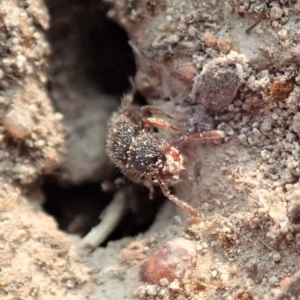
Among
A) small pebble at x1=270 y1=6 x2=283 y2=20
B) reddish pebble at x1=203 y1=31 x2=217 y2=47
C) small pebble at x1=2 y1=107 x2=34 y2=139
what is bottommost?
small pebble at x1=2 y1=107 x2=34 y2=139

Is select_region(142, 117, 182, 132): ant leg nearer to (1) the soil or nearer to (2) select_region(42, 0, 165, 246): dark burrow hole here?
(1) the soil

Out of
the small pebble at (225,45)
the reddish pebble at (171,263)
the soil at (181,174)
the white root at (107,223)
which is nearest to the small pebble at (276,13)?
the soil at (181,174)

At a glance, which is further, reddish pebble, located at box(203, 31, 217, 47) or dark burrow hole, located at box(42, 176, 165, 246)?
dark burrow hole, located at box(42, 176, 165, 246)

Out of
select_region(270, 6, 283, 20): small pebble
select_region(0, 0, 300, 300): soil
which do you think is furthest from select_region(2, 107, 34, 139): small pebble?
select_region(270, 6, 283, 20): small pebble

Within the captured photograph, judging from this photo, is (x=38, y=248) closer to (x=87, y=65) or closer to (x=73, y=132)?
(x=73, y=132)

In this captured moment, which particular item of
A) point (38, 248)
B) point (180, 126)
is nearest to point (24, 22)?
point (180, 126)

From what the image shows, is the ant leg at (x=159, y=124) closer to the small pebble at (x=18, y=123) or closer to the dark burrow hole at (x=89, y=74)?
the dark burrow hole at (x=89, y=74)
